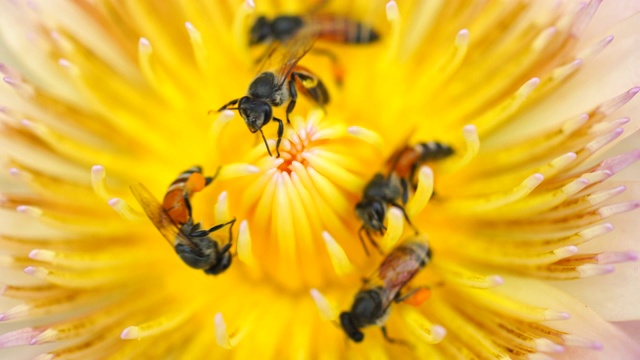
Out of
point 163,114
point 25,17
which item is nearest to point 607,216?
point 163,114

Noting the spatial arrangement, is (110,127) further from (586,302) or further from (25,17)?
(586,302)

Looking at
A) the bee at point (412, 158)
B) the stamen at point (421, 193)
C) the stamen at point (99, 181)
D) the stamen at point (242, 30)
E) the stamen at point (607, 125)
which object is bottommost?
the stamen at point (607, 125)

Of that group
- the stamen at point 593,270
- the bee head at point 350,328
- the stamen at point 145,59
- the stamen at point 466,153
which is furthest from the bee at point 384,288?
the stamen at point 145,59

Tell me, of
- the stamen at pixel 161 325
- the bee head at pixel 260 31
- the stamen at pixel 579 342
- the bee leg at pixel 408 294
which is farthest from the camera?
the bee head at pixel 260 31

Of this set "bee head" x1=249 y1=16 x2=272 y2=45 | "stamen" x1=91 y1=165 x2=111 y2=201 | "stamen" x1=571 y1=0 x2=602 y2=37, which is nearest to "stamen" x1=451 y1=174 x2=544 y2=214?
"stamen" x1=571 y1=0 x2=602 y2=37

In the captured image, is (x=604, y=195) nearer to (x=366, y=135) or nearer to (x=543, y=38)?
(x=543, y=38)

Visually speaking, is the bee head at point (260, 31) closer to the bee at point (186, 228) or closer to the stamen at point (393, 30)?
the stamen at point (393, 30)
